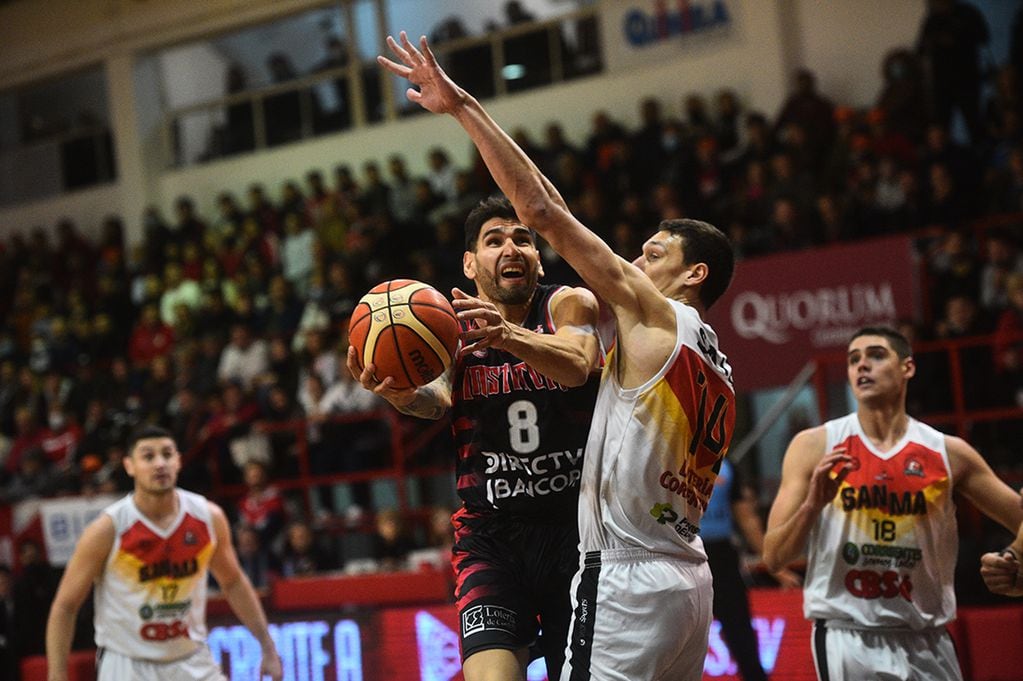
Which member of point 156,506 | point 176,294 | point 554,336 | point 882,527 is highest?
point 176,294

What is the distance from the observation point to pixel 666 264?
4.32 meters

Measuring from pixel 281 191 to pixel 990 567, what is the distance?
15688 millimetres

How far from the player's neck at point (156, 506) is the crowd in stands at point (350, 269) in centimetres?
426

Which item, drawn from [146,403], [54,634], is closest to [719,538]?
[54,634]

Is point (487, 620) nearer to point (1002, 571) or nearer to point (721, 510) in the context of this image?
point (1002, 571)

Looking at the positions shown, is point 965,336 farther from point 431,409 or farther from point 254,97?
point 254,97

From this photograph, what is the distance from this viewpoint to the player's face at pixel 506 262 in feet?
15.2

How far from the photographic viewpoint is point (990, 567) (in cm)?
456

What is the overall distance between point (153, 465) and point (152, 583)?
59 centimetres

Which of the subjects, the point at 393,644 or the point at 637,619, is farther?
the point at 393,644

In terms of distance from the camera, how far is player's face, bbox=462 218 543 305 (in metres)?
4.64

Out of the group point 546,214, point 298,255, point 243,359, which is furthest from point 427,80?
point 298,255

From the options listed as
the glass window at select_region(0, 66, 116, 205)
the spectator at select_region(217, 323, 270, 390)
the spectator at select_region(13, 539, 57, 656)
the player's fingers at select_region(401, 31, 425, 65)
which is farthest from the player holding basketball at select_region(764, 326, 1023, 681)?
the glass window at select_region(0, 66, 116, 205)

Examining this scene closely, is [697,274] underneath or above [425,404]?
above
